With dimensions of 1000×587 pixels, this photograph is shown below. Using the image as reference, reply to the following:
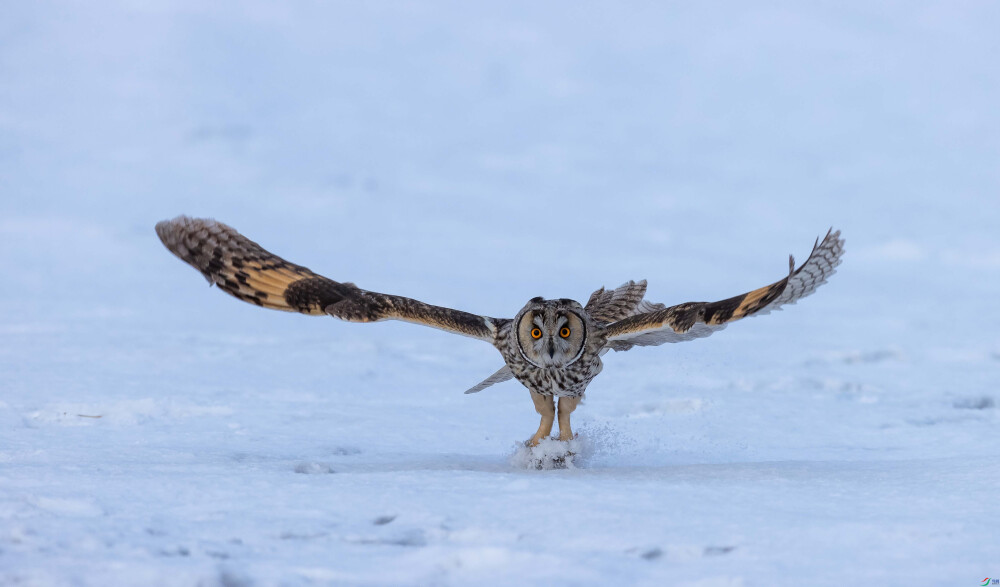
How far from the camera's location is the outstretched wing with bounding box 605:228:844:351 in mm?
4660

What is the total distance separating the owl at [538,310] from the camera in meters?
5.07

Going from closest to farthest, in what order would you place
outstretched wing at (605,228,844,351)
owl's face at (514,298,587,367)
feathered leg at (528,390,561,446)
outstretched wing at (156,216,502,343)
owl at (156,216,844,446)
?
outstretched wing at (605,228,844,351) < owl at (156,216,844,446) < owl's face at (514,298,587,367) < feathered leg at (528,390,561,446) < outstretched wing at (156,216,502,343)

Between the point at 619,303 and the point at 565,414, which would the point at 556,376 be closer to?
the point at 565,414

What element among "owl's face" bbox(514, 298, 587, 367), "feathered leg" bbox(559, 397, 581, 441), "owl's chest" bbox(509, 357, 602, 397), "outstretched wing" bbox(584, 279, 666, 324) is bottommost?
A: "feathered leg" bbox(559, 397, 581, 441)

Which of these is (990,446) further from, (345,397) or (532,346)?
(345,397)

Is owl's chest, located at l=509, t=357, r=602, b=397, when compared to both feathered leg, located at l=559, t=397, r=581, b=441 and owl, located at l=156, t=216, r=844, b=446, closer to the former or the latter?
owl, located at l=156, t=216, r=844, b=446

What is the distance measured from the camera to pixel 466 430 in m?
7.93

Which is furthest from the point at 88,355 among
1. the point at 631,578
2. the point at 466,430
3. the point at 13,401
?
the point at 631,578

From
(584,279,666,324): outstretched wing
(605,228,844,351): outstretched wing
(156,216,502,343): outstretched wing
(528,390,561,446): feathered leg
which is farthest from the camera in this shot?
(584,279,666,324): outstretched wing

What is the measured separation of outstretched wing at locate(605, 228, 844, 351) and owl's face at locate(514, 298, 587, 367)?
0.88 ft

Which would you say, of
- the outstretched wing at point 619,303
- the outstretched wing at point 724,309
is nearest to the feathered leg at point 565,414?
the outstretched wing at point 724,309

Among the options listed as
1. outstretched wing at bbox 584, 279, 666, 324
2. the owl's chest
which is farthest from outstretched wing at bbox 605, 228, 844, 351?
outstretched wing at bbox 584, 279, 666, 324

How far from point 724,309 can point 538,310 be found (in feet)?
3.54

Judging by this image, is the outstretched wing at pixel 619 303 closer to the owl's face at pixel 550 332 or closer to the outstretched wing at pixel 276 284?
the outstretched wing at pixel 276 284
